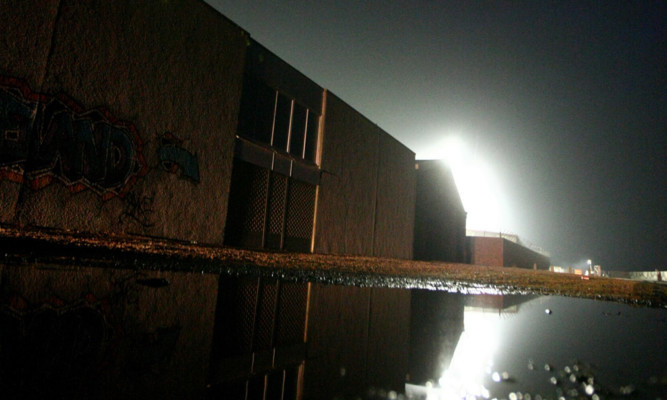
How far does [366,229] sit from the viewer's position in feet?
75.7

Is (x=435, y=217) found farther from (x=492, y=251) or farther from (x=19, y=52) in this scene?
(x=19, y=52)

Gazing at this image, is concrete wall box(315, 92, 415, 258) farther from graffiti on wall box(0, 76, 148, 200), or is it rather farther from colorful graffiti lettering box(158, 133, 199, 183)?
graffiti on wall box(0, 76, 148, 200)

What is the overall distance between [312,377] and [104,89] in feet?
38.7

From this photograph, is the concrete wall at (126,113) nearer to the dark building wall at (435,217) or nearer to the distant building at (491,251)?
the dark building wall at (435,217)

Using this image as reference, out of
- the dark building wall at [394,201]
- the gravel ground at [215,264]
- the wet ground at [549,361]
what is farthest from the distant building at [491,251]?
the wet ground at [549,361]

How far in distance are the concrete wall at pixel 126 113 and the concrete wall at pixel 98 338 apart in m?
8.40

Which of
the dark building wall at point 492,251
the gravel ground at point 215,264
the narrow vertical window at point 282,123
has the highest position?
the narrow vertical window at point 282,123

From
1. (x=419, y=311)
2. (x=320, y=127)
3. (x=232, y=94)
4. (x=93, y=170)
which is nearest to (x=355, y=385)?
(x=419, y=311)

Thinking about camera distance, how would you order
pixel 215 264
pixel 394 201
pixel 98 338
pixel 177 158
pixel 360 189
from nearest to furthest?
pixel 98 338
pixel 215 264
pixel 177 158
pixel 360 189
pixel 394 201

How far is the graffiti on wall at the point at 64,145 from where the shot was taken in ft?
28.1

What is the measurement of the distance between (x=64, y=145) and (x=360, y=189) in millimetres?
15737

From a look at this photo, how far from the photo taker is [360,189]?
22578 millimetres

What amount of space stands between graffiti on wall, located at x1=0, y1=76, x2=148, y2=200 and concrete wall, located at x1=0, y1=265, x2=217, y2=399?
318 inches

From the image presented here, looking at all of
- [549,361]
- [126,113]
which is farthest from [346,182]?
[549,361]
